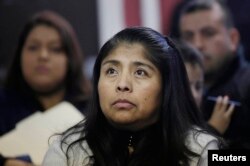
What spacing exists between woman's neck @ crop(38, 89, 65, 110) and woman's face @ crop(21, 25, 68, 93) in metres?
0.03

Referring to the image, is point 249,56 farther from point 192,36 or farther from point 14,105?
point 14,105

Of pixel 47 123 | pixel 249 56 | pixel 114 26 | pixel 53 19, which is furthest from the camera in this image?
pixel 114 26

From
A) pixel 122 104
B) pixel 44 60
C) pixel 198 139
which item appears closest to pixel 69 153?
pixel 122 104

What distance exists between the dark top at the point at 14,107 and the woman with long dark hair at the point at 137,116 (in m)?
0.58

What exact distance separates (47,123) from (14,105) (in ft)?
0.86

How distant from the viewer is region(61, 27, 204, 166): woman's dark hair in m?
1.32

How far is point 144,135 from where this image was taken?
138 centimetres

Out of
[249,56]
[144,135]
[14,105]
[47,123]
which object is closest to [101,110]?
[144,135]

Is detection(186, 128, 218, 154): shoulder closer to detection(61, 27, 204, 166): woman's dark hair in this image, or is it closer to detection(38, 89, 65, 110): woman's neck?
detection(61, 27, 204, 166): woman's dark hair

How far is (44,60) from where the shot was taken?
6.81 ft

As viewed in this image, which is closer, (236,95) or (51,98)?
(236,95)

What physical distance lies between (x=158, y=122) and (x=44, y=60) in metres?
0.83

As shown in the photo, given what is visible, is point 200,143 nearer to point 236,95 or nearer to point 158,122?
point 158,122

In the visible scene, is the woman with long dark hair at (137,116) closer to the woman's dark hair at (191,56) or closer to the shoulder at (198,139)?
the shoulder at (198,139)
